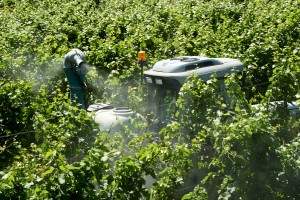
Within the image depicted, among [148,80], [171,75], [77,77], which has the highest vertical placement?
[171,75]

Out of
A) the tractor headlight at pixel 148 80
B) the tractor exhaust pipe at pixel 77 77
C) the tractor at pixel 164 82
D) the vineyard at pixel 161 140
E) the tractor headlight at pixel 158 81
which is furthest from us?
the tractor exhaust pipe at pixel 77 77

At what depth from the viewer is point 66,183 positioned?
629cm

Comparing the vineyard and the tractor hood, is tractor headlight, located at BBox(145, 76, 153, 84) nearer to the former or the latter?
the tractor hood

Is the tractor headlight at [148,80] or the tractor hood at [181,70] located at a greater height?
the tractor hood at [181,70]

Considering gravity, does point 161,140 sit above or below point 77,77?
above

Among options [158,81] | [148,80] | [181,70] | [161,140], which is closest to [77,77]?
[148,80]

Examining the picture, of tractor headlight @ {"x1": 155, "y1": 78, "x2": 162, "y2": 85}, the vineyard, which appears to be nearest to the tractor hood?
tractor headlight @ {"x1": 155, "y1": 78, "x2": 162, "y2": 85}

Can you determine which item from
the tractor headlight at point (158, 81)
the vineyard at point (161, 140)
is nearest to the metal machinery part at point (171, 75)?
the tractor headlight at point (158, 81)

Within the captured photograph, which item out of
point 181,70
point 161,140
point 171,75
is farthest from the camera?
point 181,70

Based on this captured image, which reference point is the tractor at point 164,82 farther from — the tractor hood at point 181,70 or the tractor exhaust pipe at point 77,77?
the tractor exhaust pipe at point 77,77

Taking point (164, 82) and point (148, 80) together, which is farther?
point (148, 80)

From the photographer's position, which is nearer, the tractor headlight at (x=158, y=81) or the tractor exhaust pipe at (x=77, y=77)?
the tractor headlight at (x=158, y=81)

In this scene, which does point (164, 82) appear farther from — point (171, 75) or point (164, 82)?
point (171, 75)

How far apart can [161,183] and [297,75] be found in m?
2.39
